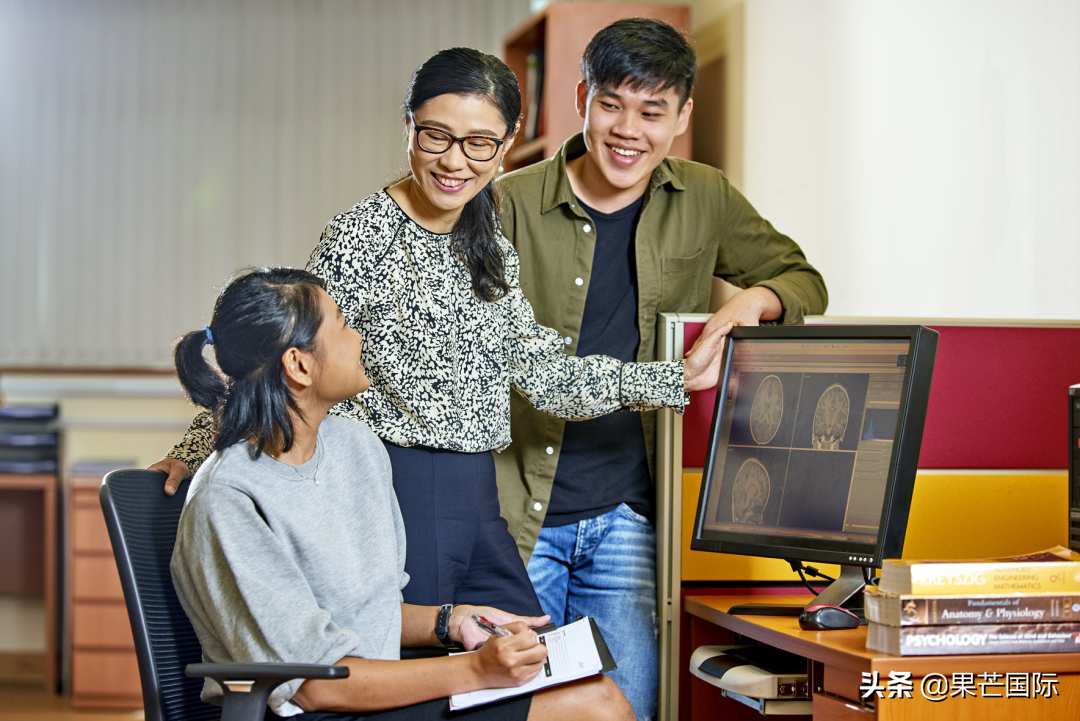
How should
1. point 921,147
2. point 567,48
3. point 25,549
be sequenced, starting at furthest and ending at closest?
1. point 25,549
2. point 567,48
3. point 921,147

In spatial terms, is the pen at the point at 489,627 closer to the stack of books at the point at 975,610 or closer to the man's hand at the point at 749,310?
the stack of books at the point at 975,610

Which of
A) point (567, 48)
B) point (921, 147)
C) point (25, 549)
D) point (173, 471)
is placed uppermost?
point (567, 48)

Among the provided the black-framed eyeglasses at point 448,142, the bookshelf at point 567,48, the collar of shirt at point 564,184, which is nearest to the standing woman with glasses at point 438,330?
the black-framed eyeglasses at point 448,142

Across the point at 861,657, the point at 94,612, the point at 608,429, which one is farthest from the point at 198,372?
the point at 94,612

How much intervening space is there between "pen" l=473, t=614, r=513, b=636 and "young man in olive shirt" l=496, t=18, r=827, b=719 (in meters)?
0.31

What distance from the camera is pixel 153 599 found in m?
1.29

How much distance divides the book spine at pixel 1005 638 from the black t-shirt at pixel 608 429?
0.64 metres

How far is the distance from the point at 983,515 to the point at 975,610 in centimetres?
56

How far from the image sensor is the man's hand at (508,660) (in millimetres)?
1223

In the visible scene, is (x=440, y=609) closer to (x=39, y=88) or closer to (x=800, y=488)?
(x=800, y=488)

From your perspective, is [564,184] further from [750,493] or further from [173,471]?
[173,471]

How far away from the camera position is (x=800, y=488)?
4.67 ft

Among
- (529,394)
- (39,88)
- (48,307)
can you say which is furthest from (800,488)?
(39,88)

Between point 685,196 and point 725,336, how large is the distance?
1.13ft
